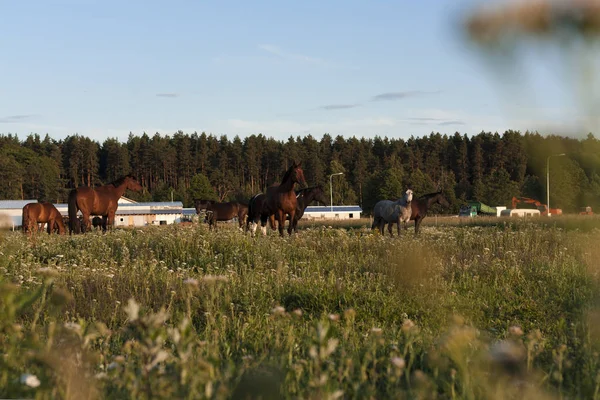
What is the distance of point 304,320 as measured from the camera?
721 centimetres

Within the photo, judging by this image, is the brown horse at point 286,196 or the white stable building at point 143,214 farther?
the white stable building at point 143,214

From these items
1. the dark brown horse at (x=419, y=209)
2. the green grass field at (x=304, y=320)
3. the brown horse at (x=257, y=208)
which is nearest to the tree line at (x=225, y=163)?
the dark brown horse at (x=419, y=209)

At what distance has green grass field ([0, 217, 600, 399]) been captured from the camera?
3.23 m

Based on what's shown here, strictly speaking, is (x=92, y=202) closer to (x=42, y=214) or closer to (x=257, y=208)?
(x=42, y=214)

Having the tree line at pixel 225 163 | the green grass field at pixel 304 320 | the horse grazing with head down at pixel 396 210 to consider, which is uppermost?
the tree line at pixel 225 163

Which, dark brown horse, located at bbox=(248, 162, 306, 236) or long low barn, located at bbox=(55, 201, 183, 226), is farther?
long low barn, located at bbox=(55, 201, 183, 226)

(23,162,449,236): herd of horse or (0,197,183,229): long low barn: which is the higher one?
(23,162,449,236): herd of horse

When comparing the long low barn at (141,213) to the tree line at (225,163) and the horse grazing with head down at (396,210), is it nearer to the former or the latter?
the tree line at (225,163)

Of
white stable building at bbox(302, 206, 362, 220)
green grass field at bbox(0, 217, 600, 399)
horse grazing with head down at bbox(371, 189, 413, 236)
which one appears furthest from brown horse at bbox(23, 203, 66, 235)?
white stable building at bbox(302, 206, 362, 220)

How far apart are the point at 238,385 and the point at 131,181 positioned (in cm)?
2210

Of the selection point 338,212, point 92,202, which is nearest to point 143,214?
point 338,212

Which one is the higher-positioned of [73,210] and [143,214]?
[73,210]

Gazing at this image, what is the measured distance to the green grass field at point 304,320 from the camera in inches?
127

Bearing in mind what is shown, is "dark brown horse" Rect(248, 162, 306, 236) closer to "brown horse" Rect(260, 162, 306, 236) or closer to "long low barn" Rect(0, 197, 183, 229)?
"brown horse" Rect(260, 162, 306, 236)
